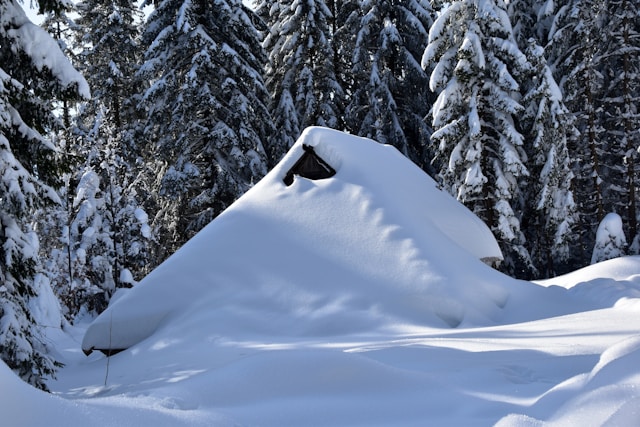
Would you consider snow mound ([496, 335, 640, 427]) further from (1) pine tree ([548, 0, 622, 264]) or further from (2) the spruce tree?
(1) pine tree ([548, 0, 622, 264])

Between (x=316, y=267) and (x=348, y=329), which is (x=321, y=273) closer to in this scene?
(x=316, y=267)

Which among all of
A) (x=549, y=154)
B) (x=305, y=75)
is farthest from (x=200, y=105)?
(x=549, y=154)

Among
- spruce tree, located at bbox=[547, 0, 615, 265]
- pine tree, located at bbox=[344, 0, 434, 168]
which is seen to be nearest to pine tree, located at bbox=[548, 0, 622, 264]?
spruce tree, located at bbox=[547, 0, 615, 265]

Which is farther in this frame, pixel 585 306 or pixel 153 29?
pixel 153 29

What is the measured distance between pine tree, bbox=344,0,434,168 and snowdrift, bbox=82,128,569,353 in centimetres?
1208

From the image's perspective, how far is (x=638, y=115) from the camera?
22.1 metres

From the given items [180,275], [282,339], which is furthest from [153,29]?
[282,339]

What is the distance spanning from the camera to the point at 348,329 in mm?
9922

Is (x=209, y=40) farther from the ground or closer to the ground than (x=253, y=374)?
farther from the ground

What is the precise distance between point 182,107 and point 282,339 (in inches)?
→ 500

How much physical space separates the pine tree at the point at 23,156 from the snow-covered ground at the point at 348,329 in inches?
49.5

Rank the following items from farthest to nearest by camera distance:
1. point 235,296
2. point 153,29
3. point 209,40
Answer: point 153,29 < point 209,40 < point 235,296

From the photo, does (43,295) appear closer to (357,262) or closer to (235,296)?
(235,296)

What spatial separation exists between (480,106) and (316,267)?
10.0 m
